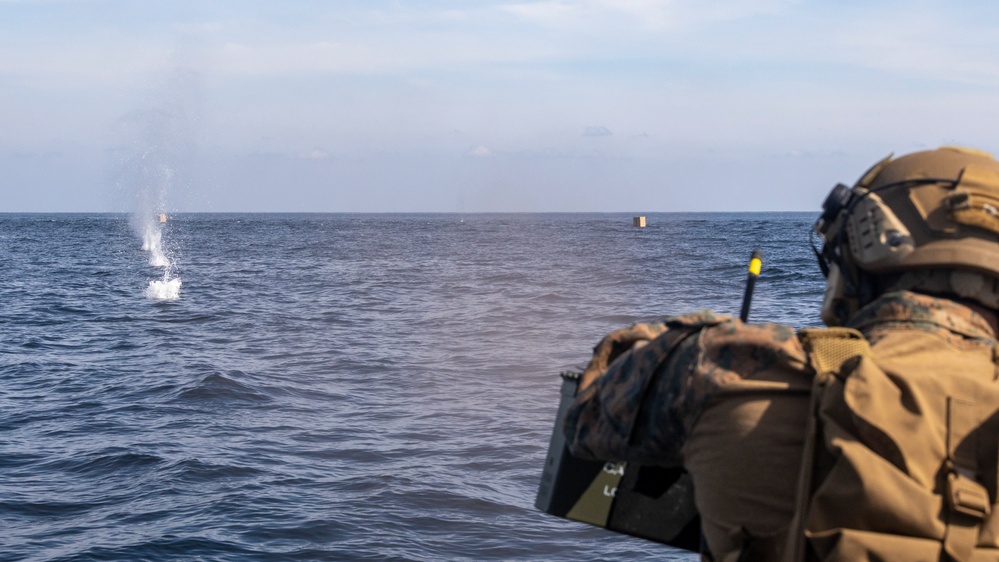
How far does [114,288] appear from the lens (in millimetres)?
30781

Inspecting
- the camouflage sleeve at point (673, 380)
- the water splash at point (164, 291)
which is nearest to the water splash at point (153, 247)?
the water splash at point (164, 291)

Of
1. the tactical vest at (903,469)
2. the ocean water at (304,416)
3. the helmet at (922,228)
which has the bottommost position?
the ocean water at (304,416)

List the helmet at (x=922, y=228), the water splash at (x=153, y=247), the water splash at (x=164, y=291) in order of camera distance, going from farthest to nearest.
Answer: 1. the water splash at (x=153, y=247)
2. the water splash at (x=164, y=291)
3. the helmet at (x=922, y=228)

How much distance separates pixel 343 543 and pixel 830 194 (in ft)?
18.1

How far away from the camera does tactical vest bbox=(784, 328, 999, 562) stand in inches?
73.9

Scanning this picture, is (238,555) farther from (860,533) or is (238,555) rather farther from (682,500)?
(860,533)

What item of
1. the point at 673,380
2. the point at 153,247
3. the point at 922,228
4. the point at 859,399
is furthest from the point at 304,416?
the point at 153,247

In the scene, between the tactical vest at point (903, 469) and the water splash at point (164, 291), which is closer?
the tactical vest at point (903, 469)

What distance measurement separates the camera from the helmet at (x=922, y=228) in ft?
6.94

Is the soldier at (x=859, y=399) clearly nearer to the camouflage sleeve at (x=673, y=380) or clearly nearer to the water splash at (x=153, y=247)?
the camouflage sleeve at (x=673, y=380)

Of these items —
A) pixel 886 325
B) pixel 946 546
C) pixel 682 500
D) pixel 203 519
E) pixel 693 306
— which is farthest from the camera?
pixel 693 306

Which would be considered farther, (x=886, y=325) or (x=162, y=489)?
(x=162, y=489)

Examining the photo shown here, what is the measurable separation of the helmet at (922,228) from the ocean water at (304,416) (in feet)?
16.2

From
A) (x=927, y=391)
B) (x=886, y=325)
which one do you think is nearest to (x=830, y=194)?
(x=886, y=325)
